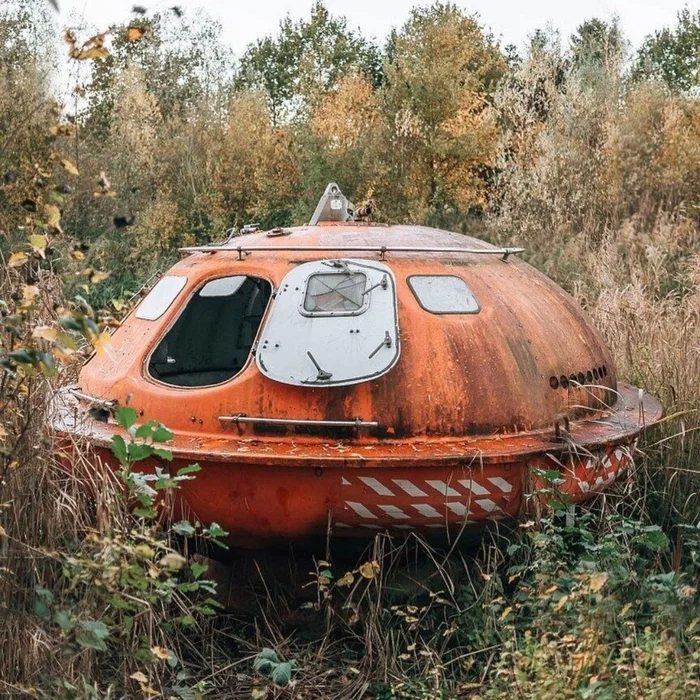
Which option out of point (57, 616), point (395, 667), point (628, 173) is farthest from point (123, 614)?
point (628, 173)

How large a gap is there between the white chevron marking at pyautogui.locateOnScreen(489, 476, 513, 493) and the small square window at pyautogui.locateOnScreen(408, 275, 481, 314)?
850 mm

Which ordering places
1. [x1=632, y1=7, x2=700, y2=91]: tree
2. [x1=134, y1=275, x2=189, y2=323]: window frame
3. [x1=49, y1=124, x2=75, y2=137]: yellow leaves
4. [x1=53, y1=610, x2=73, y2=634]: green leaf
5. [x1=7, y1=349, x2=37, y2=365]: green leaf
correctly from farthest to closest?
1. [x1=632, y1=7, x2=700, y2=91]: tree
2. [x1=134, y1=275, x2=189, y2=323]: window frame
3. [x1=53, y1=610, x2=73, y2=634]: green leaf
4. [x1=49, y1=124, x2=75, y2=137]: yellow leaves
5. [x1=7, y1=349, x2=37, y2=365]: green leaf

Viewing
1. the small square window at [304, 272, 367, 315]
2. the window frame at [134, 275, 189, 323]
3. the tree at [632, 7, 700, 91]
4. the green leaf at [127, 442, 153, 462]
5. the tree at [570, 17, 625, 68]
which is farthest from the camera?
the tree at [632, 7, 700, 91]

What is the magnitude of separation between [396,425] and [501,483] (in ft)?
1.78

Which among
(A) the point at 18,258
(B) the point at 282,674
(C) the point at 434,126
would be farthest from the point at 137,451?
(C) the point at 434,126

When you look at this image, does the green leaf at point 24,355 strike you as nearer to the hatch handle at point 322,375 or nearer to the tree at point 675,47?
the hatch handle at point 322,375

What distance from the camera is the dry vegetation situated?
3588 millimetres

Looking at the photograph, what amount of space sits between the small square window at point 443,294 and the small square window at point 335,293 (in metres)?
0.26

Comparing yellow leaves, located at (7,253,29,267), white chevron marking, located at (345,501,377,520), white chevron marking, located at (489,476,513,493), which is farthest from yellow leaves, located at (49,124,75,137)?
white chevron marking, located at (489,476,513,493)

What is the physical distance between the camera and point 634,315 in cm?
812

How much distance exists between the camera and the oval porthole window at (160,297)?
17.6ft

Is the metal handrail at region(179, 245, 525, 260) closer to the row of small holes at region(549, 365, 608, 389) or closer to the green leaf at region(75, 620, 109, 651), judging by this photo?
the row of small holes at region(549, 365, 608, 389)

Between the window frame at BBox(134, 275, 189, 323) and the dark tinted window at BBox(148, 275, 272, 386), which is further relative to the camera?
the dark tinted window at BBox(148, 275, 272, 386)

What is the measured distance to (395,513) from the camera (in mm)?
4520
